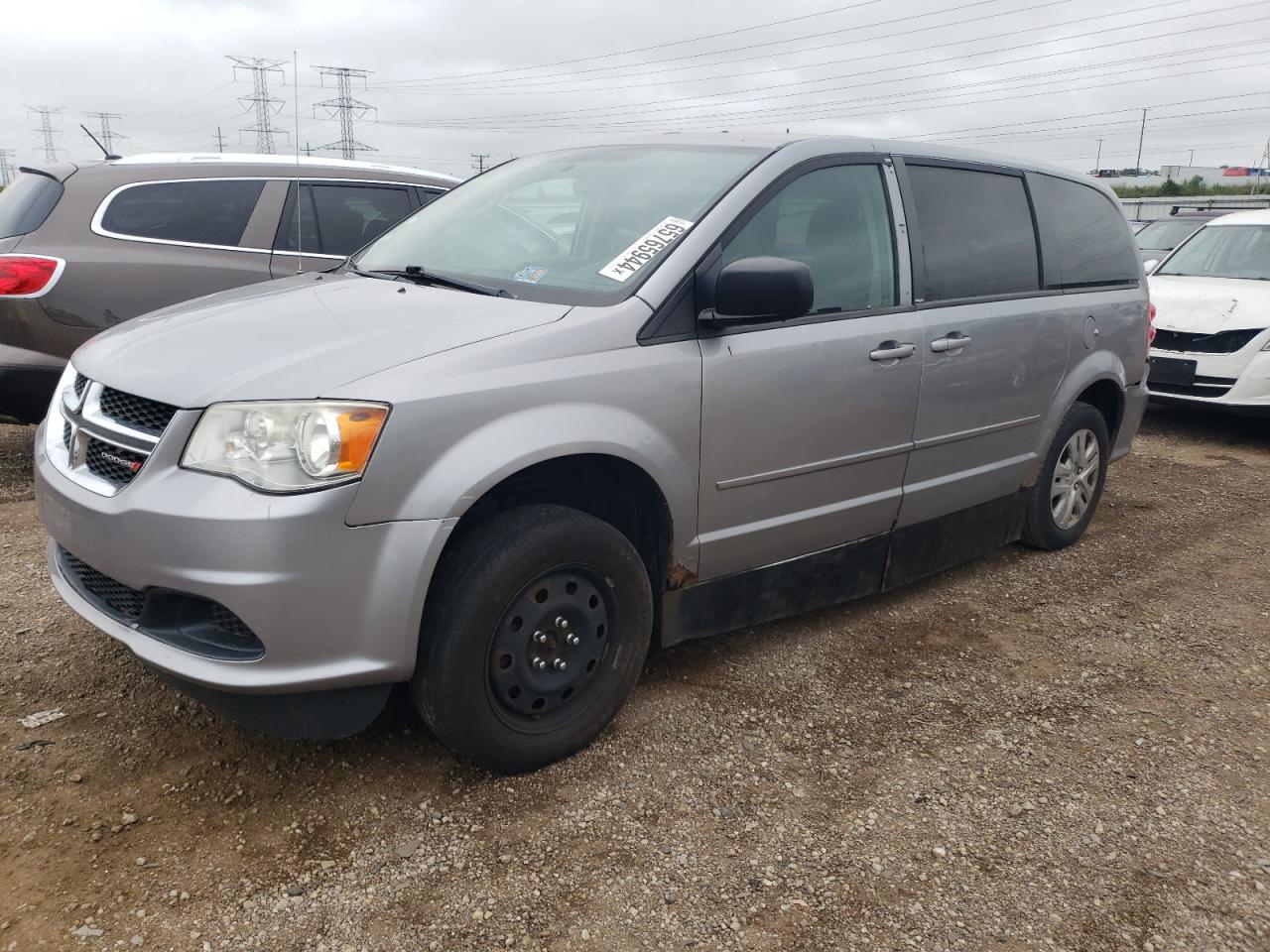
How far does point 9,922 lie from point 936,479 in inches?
124

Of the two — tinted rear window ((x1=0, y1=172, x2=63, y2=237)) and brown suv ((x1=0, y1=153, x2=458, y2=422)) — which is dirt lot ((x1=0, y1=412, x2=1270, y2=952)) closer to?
brown suv ((x1=0, y1=153, x2=458, y2=422))

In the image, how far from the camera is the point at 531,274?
302 centimetres

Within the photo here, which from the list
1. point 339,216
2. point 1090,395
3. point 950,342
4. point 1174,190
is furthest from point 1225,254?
point 1174,190

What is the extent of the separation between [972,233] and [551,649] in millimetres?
2418

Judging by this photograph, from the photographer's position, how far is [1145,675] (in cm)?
358

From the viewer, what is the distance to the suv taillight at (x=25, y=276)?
4.94 meters

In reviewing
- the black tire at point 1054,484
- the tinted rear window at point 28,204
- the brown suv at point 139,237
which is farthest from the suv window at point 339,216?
the black tire at point 1054,484

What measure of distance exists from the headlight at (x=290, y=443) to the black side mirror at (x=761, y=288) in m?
1.04

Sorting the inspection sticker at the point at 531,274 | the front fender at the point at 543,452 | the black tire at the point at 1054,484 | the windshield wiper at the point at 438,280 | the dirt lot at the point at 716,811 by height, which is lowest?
the dirt lot at the point at 716,811

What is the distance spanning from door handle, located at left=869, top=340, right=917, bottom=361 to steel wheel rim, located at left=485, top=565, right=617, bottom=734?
1.28 metres

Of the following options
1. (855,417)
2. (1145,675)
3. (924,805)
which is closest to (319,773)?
(924,805)

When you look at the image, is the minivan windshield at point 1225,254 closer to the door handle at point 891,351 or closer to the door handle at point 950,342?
the door handle at point 950,342

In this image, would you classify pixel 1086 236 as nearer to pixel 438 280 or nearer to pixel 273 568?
pixel 438 280

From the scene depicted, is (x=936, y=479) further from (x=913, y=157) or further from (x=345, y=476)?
(x=345, y=476)
